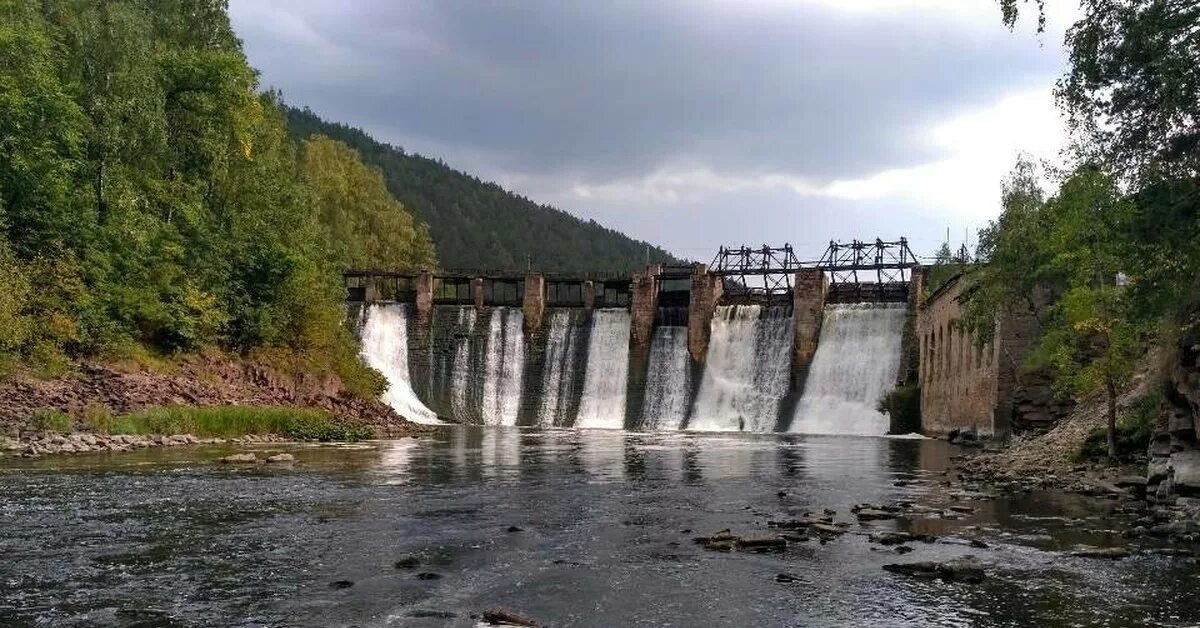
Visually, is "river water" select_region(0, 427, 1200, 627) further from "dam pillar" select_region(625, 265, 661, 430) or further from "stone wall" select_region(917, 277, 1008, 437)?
"dam pillar" select_region(625, 265, 661, 430)

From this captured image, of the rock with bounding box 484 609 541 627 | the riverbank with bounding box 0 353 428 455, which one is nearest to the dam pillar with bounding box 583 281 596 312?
the riverbank with bounding box 0 353 428 455

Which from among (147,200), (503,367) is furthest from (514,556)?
(503,367)

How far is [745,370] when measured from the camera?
65.8 m

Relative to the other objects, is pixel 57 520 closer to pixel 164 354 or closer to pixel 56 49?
pixel 164 354

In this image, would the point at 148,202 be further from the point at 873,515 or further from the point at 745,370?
the point at 873,515

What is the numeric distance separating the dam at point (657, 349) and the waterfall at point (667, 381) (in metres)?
0.09

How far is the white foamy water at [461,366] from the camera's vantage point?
68.2 metres

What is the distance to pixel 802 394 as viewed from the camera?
6262 cm

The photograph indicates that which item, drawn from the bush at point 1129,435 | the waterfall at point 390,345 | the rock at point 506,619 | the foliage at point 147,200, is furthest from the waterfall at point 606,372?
the rock at point 506,619

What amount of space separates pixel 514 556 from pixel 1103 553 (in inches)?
313

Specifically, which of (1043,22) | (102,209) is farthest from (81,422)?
(1043,22)

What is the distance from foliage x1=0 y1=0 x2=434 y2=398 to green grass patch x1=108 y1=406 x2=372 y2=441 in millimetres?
4687

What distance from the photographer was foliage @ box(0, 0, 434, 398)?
1499 inches

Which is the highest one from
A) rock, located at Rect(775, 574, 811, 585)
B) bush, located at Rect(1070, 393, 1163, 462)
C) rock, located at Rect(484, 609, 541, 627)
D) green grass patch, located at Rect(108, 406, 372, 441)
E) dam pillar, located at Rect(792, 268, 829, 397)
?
dam pillar, located at Rect(792, 268, 829, 397)
